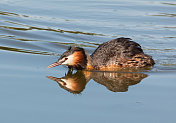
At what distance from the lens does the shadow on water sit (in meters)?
8.59

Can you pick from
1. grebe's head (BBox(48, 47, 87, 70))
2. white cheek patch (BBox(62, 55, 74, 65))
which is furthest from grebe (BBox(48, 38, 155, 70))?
white cheek patch (BBox(62, 55, 74, 65))

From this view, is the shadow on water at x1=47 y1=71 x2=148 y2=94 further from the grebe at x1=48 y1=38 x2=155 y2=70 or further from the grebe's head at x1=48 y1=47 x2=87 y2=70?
the grebe at x1=48 y1=38 x2=155 y2=70

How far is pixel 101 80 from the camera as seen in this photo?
9.36 meters

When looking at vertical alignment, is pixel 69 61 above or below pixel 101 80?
above

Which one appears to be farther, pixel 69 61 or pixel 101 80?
pixel 69 61

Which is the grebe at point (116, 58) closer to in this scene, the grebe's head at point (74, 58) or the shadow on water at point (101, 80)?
the grebe's head at point (74, 58)

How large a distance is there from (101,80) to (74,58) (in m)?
1.20

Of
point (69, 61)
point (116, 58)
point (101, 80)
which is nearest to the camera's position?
point (101, 80)

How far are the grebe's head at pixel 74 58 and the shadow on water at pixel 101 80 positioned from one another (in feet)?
Answer: 0.67

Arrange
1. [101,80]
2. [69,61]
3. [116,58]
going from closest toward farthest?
[101,80]
[69,61]
[116,58]

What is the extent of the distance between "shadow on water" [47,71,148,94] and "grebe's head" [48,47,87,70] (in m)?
0.20

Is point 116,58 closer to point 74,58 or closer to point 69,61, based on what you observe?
point 74,58

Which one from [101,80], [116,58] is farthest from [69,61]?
[116,58]

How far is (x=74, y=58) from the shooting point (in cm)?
1023
